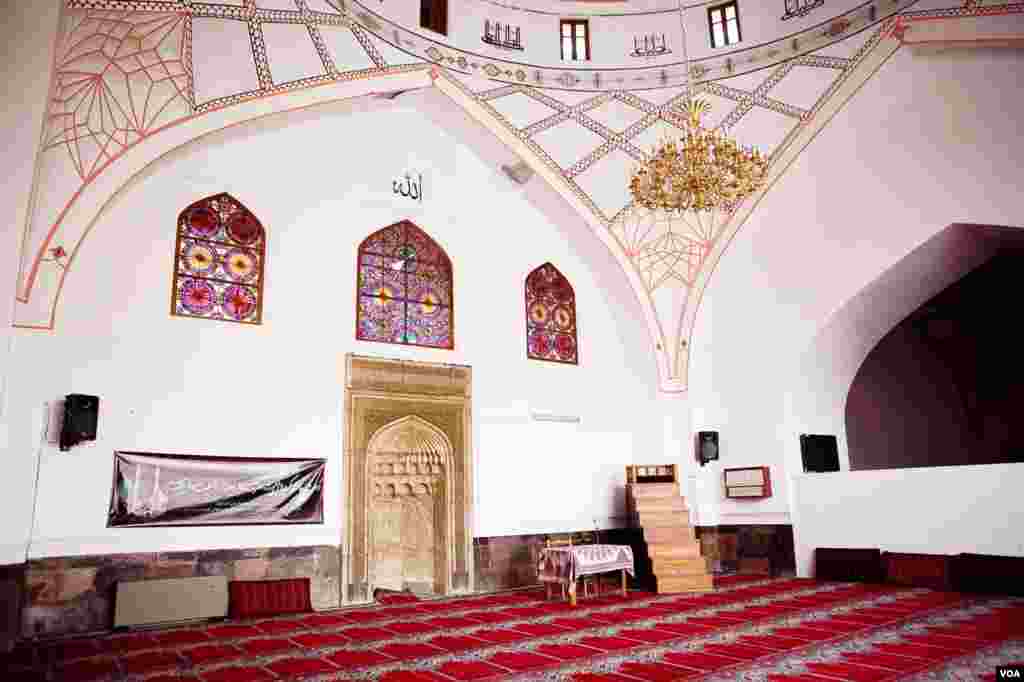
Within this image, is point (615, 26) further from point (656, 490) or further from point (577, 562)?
point (577, 562)

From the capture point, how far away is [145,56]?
20.6 feet

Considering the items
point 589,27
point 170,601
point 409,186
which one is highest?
point 589,27

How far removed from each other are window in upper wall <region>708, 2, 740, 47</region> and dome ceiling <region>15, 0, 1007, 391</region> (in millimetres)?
244

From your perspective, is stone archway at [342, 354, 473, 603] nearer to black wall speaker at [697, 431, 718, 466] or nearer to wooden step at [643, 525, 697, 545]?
wooden step at [643, 525, 697, 545]

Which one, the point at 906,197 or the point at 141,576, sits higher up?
the point at 906,197

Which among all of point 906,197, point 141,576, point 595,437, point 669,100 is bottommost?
point 141,576

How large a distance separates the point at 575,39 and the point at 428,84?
213cm

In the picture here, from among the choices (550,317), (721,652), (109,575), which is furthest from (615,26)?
(109,575)

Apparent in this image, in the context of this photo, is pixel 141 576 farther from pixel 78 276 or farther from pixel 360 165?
pixel 360 165

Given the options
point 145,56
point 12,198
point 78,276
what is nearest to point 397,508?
point 78,276

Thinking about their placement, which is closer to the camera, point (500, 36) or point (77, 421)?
point (77, 421)

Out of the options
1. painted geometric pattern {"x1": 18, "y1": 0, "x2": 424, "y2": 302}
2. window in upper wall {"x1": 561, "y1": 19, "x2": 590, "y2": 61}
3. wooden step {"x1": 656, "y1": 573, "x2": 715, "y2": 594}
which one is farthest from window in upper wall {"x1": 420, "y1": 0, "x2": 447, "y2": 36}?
wooden step {"x1": 656, "y1": 573, "x2": 715, "y2": 594}

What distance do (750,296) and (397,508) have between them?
5227mm

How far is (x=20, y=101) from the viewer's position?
3268 mm
